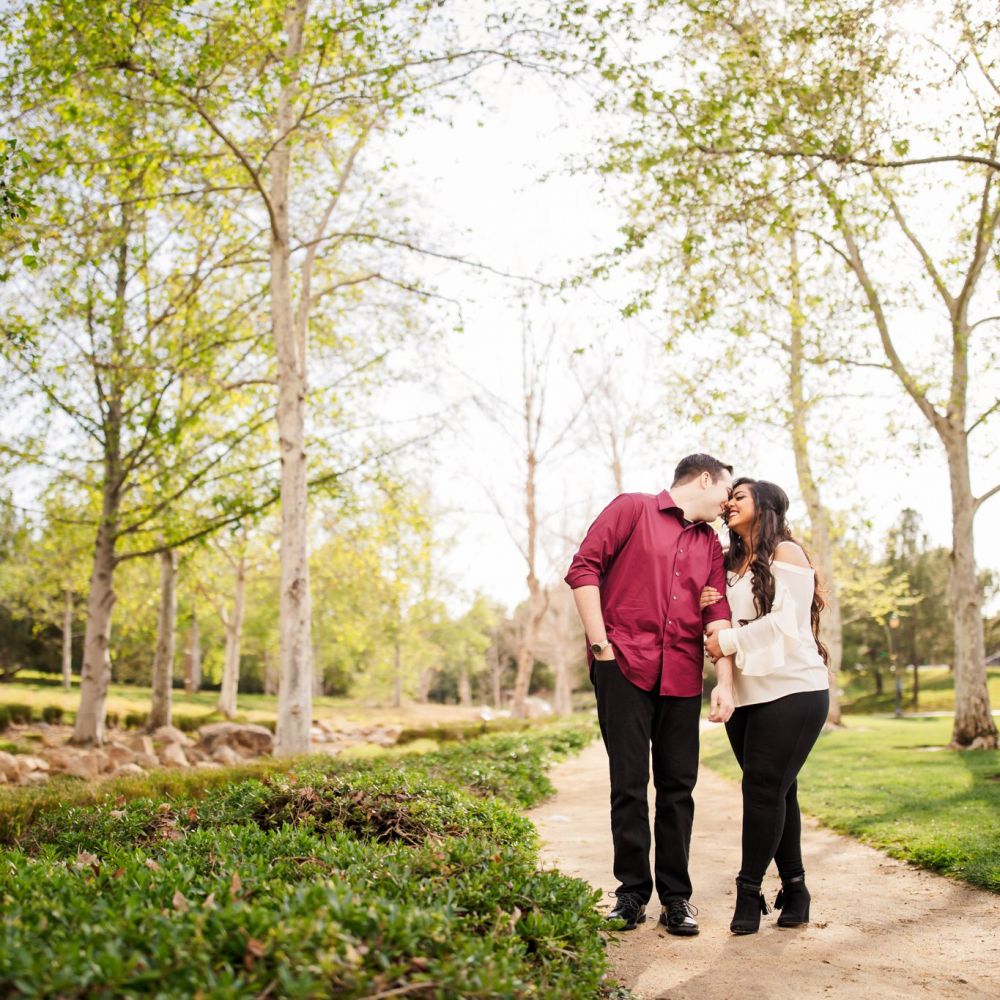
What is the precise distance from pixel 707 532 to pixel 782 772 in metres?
1.29

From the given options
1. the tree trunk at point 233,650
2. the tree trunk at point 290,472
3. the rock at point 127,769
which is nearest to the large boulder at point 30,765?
the rock at point 127,769

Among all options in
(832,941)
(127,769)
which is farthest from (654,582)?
(127,769)

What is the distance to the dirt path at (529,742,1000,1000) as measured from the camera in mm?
3602

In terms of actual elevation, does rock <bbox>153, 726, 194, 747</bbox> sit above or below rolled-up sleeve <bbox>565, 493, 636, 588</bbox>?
below

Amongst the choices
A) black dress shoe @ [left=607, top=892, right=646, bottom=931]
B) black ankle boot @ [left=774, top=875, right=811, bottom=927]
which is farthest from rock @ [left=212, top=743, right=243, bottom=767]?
black ankle boot @ [left=774, top=875, right=811, bottom=927]

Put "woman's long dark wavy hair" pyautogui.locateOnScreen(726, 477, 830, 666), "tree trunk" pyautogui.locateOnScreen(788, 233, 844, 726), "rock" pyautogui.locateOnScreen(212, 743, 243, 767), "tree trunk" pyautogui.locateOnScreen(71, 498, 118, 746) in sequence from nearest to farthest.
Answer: "woman's long dark wavy hair" pyautogui.locateOnScreen(726, 477, 830, 666), "rock" pyautogui.locateOnScreen(212, 743, 243, 767), "tree trunk" pyautogui.locateOnScreen(71, 498, 118, 746), "tree trunk" pyautogui.locateOnScreen(788, 233, 844, 726)

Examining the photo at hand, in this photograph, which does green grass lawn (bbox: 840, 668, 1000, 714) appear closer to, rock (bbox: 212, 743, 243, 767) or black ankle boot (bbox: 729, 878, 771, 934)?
rock (bbox: 212, 743, 243, 767)

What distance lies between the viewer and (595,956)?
3260 mm

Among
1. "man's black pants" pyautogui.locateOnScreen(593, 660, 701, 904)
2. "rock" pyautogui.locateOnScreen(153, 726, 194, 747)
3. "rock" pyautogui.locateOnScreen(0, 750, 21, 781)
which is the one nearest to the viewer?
"man's black pants" pyautogui.locateOnScreen(593, 660, 701, 904)

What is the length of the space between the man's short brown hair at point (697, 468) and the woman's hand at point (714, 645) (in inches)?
33.2

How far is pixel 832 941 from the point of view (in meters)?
4.26

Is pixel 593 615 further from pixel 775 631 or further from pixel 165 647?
pixel 165 647

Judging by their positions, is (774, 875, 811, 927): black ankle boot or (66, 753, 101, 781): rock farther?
(66, 753, 101, 781): rock

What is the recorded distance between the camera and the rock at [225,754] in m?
13.9
